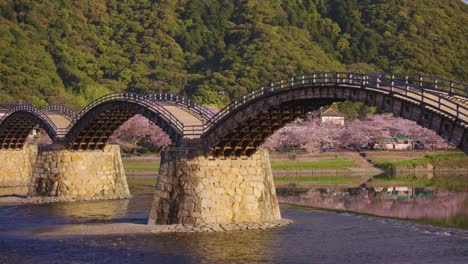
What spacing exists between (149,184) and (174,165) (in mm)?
37943

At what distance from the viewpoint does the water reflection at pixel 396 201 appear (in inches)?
2142

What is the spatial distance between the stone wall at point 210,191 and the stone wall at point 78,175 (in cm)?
2157

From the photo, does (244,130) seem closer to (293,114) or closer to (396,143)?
(293,114)

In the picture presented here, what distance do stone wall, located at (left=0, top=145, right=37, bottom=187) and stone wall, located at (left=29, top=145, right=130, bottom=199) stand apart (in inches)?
747

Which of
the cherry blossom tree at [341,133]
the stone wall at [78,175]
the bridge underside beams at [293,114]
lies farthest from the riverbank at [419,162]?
the bridge underside beams at [293,114]

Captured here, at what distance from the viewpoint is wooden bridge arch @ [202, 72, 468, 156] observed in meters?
33.0

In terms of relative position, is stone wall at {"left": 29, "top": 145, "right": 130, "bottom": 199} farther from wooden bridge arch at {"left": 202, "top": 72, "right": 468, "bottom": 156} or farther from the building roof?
the building roof

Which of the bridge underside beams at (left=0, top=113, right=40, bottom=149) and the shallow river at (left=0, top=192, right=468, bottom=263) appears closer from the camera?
the shallow river at (left=0, top=192, right=468, bottom=263)

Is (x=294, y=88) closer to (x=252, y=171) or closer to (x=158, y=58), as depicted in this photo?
(x=252, y=171)

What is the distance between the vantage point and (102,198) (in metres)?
67.6

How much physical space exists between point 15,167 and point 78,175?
76.1ft

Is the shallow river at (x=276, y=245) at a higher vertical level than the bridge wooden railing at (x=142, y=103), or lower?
lower

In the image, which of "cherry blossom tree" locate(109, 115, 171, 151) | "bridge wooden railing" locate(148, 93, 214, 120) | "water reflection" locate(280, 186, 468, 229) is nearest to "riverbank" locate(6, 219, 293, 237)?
"bridge wooden railing" locate(148, 93, 214, 120)

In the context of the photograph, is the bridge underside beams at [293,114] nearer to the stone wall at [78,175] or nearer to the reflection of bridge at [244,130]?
the reflection of bridge at [244,130]
